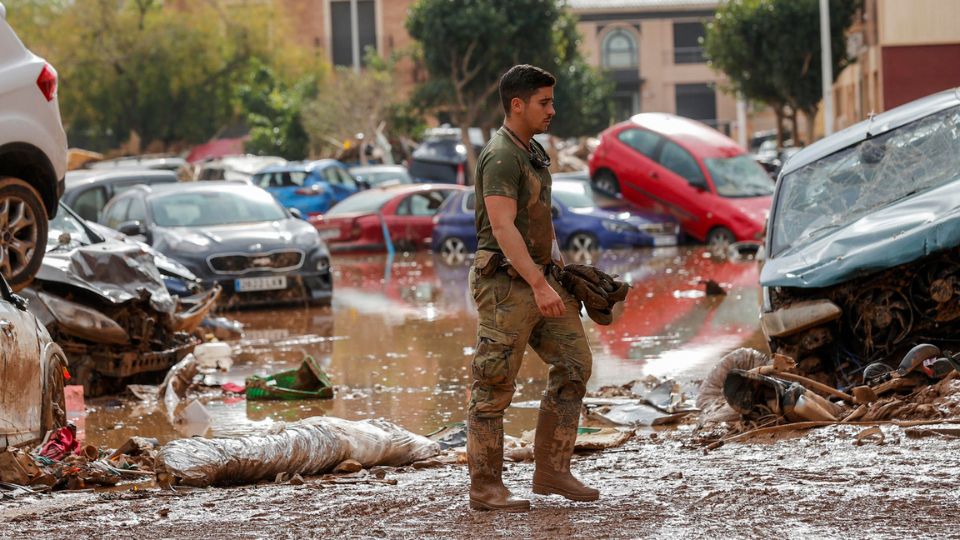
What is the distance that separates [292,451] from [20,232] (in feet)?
11.9

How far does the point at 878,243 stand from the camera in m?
9.11

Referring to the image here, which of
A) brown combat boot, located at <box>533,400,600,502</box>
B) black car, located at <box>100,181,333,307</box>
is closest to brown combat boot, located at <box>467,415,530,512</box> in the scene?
brown combat boot, located at <box>533,400,600,502</box>

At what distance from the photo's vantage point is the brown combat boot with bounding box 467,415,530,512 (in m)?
6.41

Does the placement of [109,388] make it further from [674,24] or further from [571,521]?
[674,24]

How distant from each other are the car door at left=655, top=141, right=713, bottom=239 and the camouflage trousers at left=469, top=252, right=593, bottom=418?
19467mm

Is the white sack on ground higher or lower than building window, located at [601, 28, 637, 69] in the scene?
higher

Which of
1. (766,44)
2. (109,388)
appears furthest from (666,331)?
(766,44)

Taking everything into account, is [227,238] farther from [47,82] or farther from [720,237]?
[720,237]

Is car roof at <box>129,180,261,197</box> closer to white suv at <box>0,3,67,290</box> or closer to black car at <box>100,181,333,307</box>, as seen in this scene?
black car at <box>100,181,333,307</box>

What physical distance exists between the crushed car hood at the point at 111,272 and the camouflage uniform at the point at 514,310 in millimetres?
5372

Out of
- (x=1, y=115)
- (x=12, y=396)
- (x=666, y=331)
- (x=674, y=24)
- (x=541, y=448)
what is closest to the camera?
(x=541, y=448)

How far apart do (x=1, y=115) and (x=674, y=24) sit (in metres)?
68.6

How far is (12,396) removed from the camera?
291 inches

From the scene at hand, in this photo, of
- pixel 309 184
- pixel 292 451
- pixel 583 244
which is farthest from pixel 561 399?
pixel 309 184
